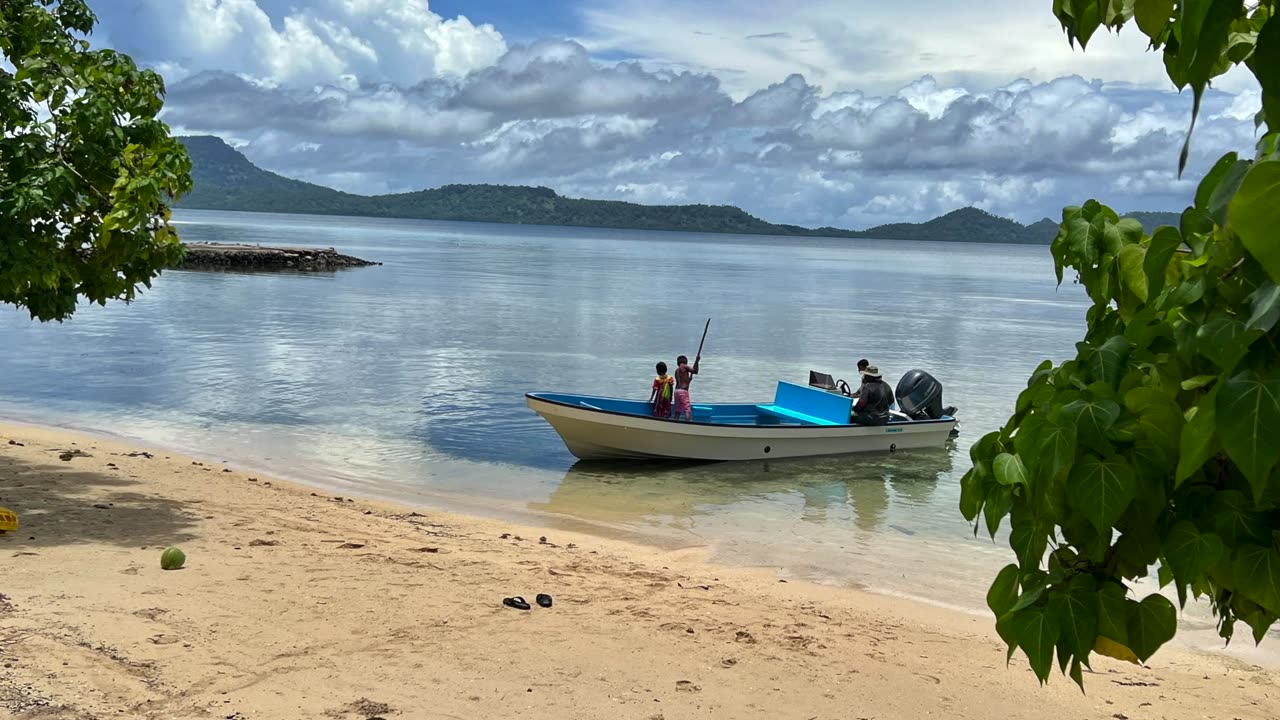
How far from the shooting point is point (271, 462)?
61.8ft

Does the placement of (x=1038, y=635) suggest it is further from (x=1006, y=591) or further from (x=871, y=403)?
(x=871, y=403)

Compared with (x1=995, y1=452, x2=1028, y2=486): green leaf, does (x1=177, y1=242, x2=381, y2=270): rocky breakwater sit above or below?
below

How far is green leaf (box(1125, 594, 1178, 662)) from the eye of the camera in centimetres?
205

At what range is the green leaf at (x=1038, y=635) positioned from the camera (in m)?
1.99

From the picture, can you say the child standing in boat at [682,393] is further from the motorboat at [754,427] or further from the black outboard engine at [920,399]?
the black outboard engine at [920,399]

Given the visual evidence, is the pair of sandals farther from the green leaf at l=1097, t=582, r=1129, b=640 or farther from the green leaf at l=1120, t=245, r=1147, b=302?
the green leaf at l=1097, t=582, r=1129, b=640

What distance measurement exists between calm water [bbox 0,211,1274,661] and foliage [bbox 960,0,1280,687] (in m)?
10.9

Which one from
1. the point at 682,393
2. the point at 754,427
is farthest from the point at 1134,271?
the point at 682,393

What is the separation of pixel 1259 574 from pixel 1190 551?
109 mm

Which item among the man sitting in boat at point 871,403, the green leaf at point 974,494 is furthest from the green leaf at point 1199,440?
the man sitting in boat at point 871,403

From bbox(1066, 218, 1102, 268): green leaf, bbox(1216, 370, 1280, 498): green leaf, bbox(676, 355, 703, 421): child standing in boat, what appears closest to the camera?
bbox(1216, 370, 1280, 498): green leaf

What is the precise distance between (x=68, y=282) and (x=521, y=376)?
21.0 m

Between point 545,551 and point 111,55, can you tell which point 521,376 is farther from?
point 111,55

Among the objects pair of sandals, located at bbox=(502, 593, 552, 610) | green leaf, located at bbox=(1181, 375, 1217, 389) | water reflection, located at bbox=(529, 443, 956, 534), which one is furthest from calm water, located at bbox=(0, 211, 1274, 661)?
green leaf, located at bbox=(1181, 375, 1217, 389)
